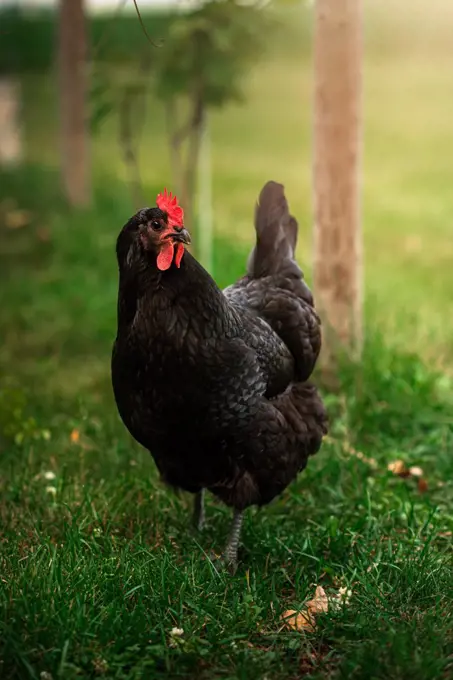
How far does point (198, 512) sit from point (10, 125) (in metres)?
10.8

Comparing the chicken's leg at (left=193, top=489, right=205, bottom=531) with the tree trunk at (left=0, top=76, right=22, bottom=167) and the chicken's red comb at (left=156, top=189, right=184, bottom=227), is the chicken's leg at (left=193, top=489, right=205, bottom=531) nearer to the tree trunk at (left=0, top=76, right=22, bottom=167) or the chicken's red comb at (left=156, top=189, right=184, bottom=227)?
the chicken's red comb at (left=156, top=189, right=184, bottom=227)

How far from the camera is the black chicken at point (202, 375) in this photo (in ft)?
10.1

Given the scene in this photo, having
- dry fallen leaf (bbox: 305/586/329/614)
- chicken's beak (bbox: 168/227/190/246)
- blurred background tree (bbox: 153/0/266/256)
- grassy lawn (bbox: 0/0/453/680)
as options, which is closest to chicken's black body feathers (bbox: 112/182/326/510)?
chicken's beak (bbox: 168/227/190/246)

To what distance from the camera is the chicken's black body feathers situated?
10.1 feet

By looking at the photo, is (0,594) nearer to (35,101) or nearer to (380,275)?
(380,275)

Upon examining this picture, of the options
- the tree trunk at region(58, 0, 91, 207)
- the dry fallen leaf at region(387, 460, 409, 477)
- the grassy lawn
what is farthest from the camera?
the tree trunk at region(58, 0, 91, 207)

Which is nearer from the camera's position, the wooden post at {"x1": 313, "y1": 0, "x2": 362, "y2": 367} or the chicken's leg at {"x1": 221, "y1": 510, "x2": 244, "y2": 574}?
the chicken's leg at {"x1": 221, "y1": 510, "x2": 244, "y2": 574}

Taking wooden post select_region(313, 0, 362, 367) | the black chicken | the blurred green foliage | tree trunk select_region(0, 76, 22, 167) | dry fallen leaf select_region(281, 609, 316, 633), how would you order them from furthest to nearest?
1. tree trunk select_region(0, 76, 22, 167)
2. the blurred green foliage
3. wooden post select_region(313, 0, 362, 367)
4. the black chicken
5. dry fallen leaf select_region(281, 609, 316, 633)

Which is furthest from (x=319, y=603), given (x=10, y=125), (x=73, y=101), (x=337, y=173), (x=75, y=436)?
(x=10, y=125)

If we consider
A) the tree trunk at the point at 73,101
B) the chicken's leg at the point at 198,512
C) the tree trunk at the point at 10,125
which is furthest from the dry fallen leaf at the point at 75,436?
the tree trunk at the point at 10,125

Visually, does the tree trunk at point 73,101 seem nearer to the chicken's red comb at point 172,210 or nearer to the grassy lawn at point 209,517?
the grassy lawn at point 209,517

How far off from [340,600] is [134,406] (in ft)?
3.13

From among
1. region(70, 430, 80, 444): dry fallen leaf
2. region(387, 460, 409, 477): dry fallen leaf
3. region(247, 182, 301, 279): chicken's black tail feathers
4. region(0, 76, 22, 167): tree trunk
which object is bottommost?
region(387, 460, 409, 477): dry fallen leaf

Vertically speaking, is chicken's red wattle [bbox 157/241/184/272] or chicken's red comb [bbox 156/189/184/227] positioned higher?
chicken's red comb [bbox 156/189/184/227]
